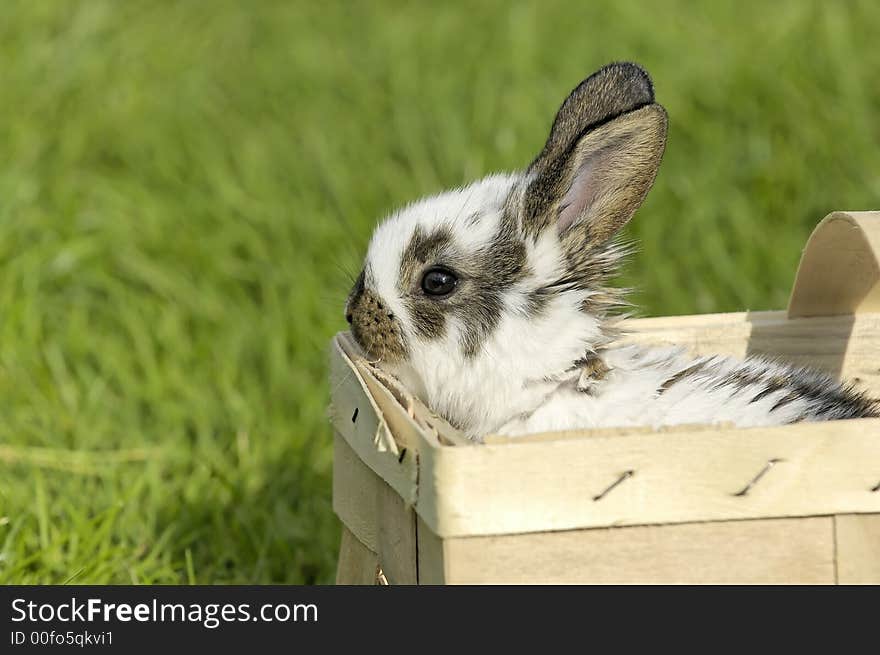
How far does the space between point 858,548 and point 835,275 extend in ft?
3.68

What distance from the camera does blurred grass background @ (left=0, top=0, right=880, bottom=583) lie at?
4223 mm

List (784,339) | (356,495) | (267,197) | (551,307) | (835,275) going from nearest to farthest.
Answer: (551,307)
(356,495)
(835,275)
(784,339)
(267,197)

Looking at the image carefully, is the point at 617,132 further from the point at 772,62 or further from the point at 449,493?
the point at 772,62

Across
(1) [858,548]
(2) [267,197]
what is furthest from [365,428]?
(2) [267,197]

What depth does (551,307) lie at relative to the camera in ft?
9.87

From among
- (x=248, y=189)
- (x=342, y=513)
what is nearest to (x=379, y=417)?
(x=342, y=513)

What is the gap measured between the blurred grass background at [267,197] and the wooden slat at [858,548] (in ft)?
5.87

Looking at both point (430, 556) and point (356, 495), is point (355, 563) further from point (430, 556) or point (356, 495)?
point (430, 556)

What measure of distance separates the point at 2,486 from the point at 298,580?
2.81ft

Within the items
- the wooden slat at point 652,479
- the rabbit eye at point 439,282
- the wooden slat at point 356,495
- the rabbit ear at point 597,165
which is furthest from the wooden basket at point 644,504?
the rabbit ear at point 597,165

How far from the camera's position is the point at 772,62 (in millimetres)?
5520

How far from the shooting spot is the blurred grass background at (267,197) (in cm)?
422

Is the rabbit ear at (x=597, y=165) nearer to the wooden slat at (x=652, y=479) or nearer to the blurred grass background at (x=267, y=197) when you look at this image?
the wooden slat at (x=652, y=479)

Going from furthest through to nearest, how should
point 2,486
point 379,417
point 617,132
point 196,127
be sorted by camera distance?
point 196,127, point 2,486, point 617,132, point 379,417
